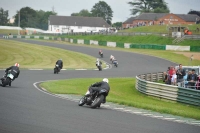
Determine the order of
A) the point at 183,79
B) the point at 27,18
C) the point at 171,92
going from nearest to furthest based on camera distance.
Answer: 1. the point at 171,92
2. the point at 183,79
3. the point at 27,18

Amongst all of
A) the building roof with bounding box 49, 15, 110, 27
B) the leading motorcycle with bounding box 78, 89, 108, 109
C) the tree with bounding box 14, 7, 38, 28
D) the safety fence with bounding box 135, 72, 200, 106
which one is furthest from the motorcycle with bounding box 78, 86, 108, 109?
the building roof with bounding box 49, 15, 110, 27

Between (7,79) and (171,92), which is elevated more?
(7,79)

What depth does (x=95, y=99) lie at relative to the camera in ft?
53.8

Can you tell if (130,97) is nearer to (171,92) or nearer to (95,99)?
(171,92)

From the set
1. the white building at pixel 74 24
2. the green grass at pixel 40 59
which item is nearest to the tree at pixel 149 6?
the white building at pixel 74 24

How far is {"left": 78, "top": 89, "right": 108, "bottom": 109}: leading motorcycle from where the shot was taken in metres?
16.0

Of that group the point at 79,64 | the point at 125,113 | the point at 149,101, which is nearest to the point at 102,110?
the point at 125,113

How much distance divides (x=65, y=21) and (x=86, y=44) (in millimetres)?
80121

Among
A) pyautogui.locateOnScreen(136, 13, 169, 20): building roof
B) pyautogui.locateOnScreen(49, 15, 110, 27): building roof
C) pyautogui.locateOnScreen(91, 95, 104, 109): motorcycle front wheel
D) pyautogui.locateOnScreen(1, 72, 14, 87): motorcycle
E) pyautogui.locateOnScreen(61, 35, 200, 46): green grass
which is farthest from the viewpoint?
pyautogui.locateOnScreen(49, 15, 110, 27): building roof

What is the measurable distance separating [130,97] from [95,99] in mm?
8328

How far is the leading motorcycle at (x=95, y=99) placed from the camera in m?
16.0

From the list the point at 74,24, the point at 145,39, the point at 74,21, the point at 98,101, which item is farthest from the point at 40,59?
the point at 74,24

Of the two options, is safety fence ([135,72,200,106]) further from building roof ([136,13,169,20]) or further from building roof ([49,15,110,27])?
building roof ([49,15,110,27])

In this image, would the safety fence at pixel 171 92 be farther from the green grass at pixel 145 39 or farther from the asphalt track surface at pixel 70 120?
the green grass at pixel 145 39
